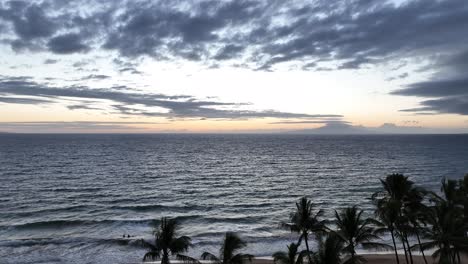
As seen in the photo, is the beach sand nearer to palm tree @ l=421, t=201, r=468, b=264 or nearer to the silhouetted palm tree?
the silhouetted palm tree

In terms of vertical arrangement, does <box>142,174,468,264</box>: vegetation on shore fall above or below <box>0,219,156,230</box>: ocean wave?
above

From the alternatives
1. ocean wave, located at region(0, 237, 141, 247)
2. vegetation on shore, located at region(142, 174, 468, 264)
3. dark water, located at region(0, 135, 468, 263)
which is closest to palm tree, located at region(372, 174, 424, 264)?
vegetation on shore, located at region(142, 174, 468, 264)

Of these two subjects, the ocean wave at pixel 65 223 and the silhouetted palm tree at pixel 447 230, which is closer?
the silhouetted palm tree at pixel 447 230

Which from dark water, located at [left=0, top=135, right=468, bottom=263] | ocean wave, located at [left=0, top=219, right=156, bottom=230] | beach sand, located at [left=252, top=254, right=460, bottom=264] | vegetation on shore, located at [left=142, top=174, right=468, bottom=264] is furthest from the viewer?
ocean wave, located at [left=0, top=219, right=156, bottom=230]

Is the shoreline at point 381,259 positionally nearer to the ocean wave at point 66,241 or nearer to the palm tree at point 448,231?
the ocean wave at point 66,241

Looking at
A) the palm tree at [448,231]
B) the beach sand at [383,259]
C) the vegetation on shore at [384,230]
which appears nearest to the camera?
the vegetation on shore at [384,230]

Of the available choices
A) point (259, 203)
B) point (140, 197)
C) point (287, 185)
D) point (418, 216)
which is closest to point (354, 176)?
point (287, 185)

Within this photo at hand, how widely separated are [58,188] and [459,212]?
75289mm

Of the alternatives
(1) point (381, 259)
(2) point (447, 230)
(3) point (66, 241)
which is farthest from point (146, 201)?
(2) point (447, 230)

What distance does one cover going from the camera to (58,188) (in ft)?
255

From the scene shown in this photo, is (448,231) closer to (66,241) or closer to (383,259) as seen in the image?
(383,259)

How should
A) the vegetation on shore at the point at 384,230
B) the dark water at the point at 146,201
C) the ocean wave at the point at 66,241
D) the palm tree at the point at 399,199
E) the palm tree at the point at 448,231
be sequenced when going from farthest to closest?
the dark water at the point at 146,201, the ocean wave at the point at 66,241, the palm tree at the point at 399,199, the palm tree at the point at 448,231, the vegetation on shore at the point at 384,230

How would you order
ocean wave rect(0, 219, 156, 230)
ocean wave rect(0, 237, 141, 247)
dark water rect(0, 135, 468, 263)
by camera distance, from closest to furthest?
ocean wave rect(0, 237, 141, 247), dark water rect(0, 135, 468, 263), ocean wave rect(0, 219, 156, 230)

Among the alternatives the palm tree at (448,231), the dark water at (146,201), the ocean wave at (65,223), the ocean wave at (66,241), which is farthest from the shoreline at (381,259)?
the ocean wave at (65,223)
